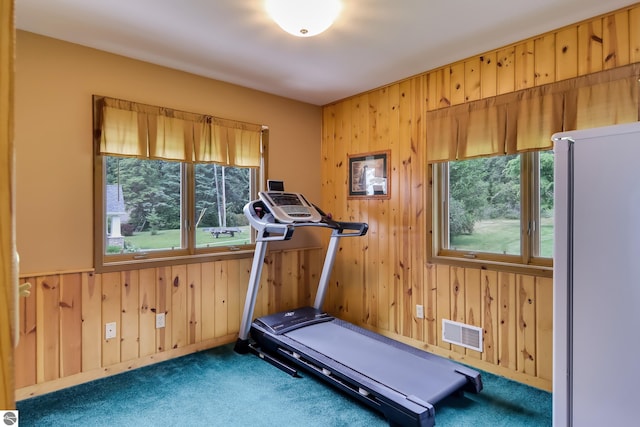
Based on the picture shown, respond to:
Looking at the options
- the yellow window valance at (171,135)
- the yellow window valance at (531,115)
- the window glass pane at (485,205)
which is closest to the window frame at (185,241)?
the yellow window valance at (171,135)

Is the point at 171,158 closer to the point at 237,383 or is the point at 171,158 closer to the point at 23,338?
the point at 23,338

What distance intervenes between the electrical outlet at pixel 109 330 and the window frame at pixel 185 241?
436mm

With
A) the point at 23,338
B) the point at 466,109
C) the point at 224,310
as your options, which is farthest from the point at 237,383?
the point at 466,109

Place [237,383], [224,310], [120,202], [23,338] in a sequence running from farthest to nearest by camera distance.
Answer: [224,310]
[120,202]
[237,383]
[23,338]

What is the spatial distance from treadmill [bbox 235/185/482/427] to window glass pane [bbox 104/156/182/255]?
0.77 meters

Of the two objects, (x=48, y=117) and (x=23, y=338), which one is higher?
(x=48, y=117)

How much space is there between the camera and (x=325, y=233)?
430 cm

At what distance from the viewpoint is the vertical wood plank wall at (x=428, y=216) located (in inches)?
97.7

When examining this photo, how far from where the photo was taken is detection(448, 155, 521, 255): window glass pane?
111 inches

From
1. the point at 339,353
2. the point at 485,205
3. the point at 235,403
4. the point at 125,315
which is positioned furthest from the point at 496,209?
the point at 125,315

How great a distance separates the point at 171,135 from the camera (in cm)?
311

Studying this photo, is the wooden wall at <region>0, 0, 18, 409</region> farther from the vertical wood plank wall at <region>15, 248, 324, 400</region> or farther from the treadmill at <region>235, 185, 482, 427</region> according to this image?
the vertical wood plank wall at <region>15, 248, 324, 400</region>

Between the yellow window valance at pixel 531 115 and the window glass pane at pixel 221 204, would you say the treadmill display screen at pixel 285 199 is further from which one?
the yellow window valance at pixel 531 115

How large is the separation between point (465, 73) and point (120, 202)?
3107 mm
